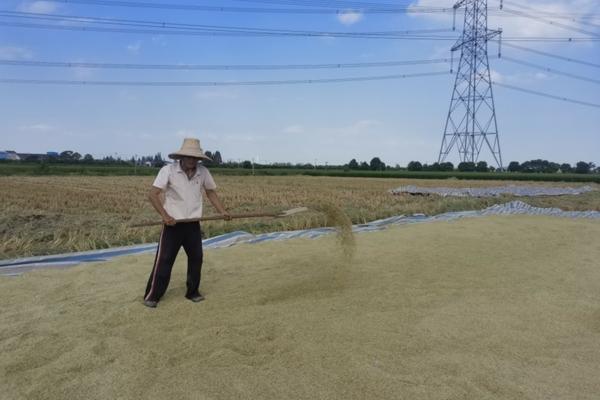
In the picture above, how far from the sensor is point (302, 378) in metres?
2.40

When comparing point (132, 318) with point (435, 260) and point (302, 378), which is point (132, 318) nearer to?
point (302, 378)

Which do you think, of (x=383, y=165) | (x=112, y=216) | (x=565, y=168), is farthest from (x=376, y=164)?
(x=112, y=216)

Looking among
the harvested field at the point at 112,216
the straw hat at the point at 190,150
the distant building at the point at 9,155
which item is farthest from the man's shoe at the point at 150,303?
the distant building at the point at 9,155

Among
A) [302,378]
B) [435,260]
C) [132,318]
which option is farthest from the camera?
[435,260]

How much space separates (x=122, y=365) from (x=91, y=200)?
9.95 meters

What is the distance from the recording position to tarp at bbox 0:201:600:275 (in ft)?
15.6

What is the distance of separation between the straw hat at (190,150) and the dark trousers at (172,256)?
19.8 inches

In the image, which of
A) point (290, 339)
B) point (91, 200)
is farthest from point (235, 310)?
point (91, 200)

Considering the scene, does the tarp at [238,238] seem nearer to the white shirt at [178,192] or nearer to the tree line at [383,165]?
the white shirt at [178,192]

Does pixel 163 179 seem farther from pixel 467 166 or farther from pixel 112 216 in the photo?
pixel 467 166

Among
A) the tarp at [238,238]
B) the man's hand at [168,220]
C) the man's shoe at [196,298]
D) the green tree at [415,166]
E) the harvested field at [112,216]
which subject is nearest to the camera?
the man's hand at [168,220]

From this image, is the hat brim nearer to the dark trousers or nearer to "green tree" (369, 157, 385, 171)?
the dark trousers

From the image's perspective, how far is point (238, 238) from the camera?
20.2ft

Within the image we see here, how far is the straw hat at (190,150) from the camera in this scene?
3.48 metres
